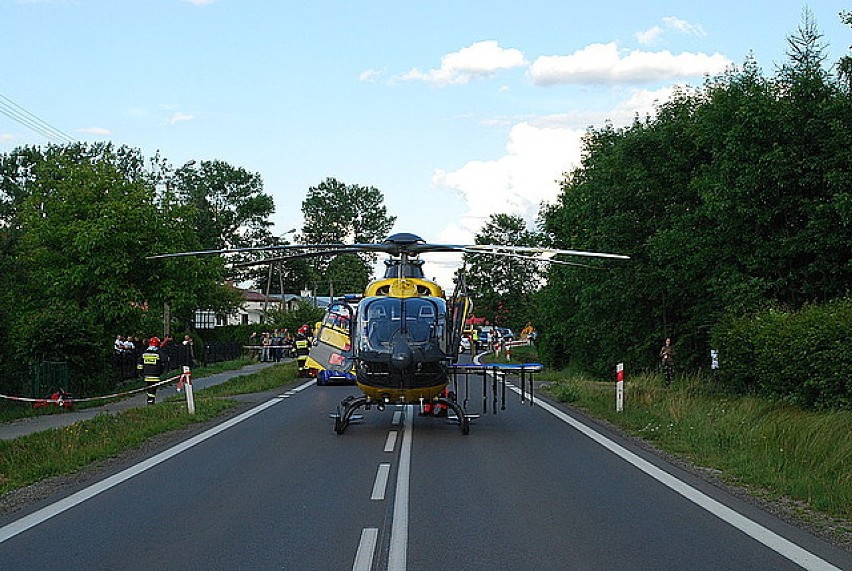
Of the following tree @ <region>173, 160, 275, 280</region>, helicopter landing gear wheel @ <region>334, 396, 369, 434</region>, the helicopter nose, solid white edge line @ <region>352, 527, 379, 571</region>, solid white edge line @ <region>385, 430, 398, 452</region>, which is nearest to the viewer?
solid white edge line @ <region>352, 527, 379, 571</region>

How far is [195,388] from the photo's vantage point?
34.1 meters

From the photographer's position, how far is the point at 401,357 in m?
17.8

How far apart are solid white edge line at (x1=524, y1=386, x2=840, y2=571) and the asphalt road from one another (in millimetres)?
24

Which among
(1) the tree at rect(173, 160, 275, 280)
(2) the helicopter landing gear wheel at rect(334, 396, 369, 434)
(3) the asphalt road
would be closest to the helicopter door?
(2) the helicopter landing gear wheel at rect(334, 396, 369, 434)

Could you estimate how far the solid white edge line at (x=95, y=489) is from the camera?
992 centimetres

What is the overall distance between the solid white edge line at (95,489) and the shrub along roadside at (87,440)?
2.36ft

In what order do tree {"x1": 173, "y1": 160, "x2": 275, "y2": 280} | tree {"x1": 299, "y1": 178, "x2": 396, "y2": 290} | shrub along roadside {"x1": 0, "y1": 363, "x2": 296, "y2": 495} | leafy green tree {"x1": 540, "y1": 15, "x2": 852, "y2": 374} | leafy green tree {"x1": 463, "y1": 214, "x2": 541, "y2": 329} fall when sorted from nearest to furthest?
shrub along roadside {"x1": 0, "y1": 363, "x2": 296, "y2": 495} < leafy green tree {"x1": 540, "y1": 15, "x2": 852, "y2": 374} < leafy green tree {"x1": 463, "y1": 214, "x2": 541, "y2": 329} < tree {"x1": 173, "y1": 160, "x2": 275, "y2": 280} < tree {"x1": 299, "y1": 178, "x2": 396, "y2": 290}

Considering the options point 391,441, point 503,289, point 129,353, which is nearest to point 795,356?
point 391,441

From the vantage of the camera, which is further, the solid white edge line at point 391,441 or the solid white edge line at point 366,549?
the solid white edge line at point 391,441

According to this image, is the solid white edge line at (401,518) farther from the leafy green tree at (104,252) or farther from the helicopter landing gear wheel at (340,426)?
the leafy green tree at (104,252)

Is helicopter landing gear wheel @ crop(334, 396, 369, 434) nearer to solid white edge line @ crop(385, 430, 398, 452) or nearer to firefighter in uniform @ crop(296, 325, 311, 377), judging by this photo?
solid white edge line @ crop(385, 430, 398, 452)

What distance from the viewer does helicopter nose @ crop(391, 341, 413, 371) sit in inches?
701

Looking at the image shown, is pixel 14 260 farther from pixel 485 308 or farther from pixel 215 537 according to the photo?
pixel 485 308

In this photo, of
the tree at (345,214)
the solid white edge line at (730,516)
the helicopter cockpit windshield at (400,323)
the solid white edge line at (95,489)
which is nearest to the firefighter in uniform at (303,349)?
the solid white edge line at (95,489)
